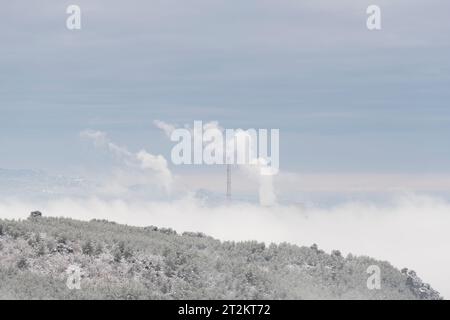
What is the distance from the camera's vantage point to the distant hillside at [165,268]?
3962 cm

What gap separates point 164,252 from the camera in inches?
1817

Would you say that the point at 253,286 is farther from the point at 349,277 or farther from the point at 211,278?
the point at 349,277

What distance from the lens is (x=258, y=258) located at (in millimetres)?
50312

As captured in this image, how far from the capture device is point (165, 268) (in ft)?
144

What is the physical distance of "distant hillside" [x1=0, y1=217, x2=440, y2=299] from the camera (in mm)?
39625

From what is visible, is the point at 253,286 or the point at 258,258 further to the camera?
the point at 258,258
